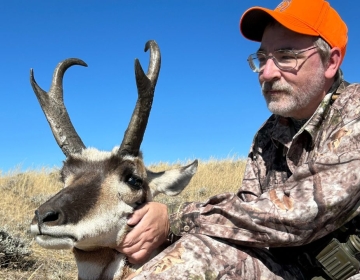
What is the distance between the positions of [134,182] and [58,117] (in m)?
1.16

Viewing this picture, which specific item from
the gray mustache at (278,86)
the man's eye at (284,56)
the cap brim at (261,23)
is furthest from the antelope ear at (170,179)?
the cap brim at (261,23)

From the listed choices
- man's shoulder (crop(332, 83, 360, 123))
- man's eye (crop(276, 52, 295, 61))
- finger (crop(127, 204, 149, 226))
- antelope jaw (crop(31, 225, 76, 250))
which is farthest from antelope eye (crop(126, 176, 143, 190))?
man's shoulder (crop(332, 83, 360, 123))

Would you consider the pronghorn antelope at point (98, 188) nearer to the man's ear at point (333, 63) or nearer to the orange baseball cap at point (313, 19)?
the orange baseball cap at point (313, 19)

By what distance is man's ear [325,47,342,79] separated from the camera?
4.40 m

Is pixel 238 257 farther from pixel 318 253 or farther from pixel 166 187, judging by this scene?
pixel 166 187

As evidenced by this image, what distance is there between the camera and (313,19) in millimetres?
4324

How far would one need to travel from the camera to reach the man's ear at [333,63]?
4.40 metres

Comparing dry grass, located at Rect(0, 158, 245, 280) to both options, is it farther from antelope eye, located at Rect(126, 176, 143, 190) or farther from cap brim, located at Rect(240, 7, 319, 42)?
cap brim, located at Rect(240, 7, 319, 42)

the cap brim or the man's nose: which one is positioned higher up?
the cap brim

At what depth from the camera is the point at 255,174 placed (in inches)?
196

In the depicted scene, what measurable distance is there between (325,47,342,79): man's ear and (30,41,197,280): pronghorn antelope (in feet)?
5.41

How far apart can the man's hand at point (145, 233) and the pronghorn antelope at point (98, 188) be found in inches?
3.2

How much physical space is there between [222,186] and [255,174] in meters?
8.05

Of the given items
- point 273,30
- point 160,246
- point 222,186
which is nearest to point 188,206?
point 160,246
